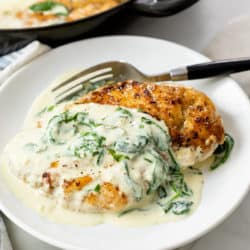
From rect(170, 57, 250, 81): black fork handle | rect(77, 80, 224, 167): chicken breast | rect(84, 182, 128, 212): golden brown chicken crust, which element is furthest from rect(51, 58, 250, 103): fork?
rect(84, 182, 128, 212): golden brown chicken crust

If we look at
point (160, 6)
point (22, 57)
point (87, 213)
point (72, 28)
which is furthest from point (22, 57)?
point (87, 213)

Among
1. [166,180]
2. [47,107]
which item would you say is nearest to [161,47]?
[47,107]

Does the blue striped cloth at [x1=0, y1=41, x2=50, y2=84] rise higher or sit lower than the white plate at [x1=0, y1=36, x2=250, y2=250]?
higher

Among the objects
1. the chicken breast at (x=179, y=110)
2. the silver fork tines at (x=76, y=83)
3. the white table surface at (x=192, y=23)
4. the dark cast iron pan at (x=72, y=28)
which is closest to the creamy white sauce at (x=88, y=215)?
the chicken breast at (x=179, y=110)

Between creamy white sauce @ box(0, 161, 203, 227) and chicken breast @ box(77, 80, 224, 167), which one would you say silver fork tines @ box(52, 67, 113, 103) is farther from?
creamy white sauce @ box(0, 161, 203, 227)

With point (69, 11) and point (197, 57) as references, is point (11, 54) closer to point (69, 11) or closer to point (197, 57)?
point (69, 11)

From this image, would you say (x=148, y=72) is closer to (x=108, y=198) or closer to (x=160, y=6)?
(x=160, y=6)
